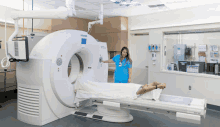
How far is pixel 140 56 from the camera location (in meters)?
5.00

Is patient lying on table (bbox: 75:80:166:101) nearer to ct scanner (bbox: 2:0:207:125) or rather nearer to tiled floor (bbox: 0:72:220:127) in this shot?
ct scanner (bbox: 2:0:207:125)

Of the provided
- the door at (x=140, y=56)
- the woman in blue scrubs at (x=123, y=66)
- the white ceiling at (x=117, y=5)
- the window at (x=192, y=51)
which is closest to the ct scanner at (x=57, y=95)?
the woman in blue scrubs at (x=123, y=66)

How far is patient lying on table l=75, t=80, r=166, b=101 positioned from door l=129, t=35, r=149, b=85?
7.72ft

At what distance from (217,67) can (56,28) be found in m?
3.78

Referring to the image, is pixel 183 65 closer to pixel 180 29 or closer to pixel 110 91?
pixel 180 29

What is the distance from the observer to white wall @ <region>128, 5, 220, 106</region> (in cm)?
355

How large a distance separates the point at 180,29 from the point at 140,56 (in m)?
1.38

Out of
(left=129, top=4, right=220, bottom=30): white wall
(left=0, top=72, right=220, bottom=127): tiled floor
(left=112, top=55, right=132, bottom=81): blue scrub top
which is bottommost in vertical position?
(left=0, top=72, right=220, bottom=127): tiled floor

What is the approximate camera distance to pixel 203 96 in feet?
12.1

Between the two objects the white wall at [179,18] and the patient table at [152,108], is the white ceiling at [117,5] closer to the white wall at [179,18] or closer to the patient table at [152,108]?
the white wall at [179,18]

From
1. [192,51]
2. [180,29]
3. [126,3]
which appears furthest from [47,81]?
[192,51]

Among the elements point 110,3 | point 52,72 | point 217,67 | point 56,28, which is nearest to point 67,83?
point 52,72

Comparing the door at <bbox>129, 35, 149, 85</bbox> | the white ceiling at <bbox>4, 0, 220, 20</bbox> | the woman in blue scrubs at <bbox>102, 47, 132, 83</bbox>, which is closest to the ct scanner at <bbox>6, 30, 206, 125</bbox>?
the woman in blue scrubs at <bbox>102, 47, 132, 83</bbox>

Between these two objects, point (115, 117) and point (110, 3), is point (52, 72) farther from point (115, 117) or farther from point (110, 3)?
point (110, 3)
